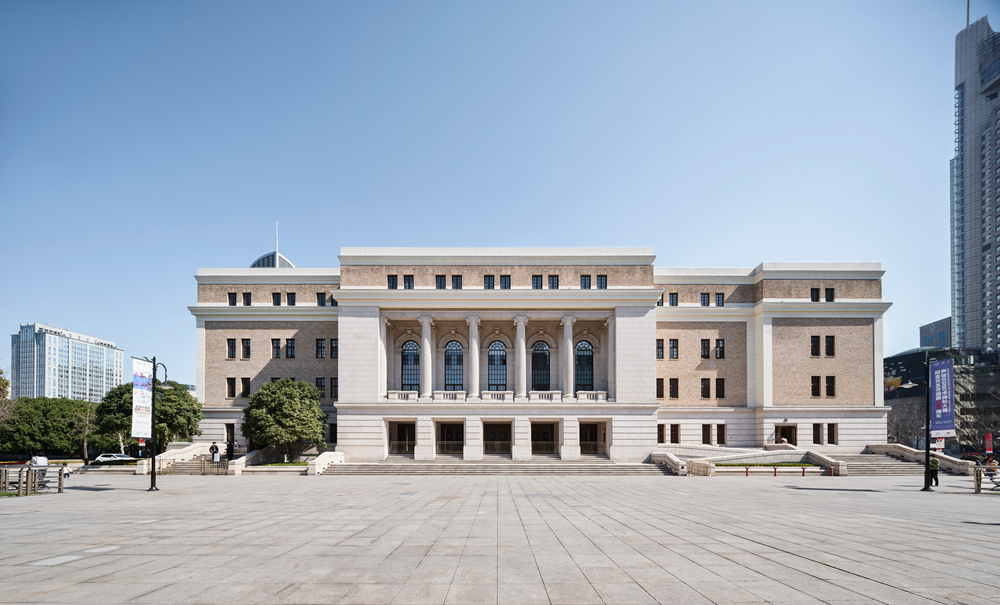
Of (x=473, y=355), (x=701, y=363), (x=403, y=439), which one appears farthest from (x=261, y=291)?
(x=701, y=363)

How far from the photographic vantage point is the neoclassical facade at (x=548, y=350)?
44094 mm

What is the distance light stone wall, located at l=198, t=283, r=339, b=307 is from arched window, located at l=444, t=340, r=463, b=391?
11610 mm

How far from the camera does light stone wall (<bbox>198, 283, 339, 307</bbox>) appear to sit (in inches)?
1950

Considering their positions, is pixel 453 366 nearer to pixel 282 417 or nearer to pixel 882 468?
pixel 282 417

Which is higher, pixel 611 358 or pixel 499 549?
pixel 611 358

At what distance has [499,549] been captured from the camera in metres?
12.8

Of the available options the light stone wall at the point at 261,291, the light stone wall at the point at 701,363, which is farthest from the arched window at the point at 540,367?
the light stone wall at the point at 261,291

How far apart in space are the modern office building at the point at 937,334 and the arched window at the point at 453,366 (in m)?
172

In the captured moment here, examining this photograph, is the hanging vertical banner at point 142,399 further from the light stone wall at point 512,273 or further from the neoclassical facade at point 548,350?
the light stone wall at point 512,273

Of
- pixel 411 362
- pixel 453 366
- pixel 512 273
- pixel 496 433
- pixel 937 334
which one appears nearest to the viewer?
pixel 512 273

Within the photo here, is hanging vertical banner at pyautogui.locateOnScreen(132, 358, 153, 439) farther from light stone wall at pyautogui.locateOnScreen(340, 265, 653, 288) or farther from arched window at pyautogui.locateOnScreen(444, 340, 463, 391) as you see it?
arched window at pyautogui.locateOnScreen(444, 340, 463, 391)

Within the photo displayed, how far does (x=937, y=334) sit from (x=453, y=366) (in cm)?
18151

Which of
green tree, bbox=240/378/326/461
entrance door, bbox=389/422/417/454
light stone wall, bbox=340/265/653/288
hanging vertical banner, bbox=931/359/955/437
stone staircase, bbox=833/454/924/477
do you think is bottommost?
stone staircase, bbox=833/454/924/477

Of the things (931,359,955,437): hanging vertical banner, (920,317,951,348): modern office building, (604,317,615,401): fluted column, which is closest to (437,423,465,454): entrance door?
(604,317,615,401): fluted column
